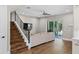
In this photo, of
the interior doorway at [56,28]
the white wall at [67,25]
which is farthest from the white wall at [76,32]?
the interior doorway at [56,28]

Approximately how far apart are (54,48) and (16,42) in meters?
0.68

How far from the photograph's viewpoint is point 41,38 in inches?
71.1

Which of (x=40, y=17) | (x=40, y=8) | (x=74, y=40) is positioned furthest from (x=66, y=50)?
(x=40, y=8)

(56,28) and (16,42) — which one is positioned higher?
(56,28)

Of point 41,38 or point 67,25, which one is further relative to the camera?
point 41,38

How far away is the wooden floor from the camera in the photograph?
1635 mm

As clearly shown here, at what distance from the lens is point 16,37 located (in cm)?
165

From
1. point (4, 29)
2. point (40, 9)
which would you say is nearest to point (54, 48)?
point (40, 9)

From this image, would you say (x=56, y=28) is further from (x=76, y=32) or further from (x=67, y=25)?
(x=76, y=32)

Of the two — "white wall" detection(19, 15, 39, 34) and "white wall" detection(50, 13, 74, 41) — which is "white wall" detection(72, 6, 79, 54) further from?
"white wall" detection(19, 15, 39, 34)

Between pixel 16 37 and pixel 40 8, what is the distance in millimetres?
665

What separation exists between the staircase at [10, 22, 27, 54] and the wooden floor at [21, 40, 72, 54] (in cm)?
11
